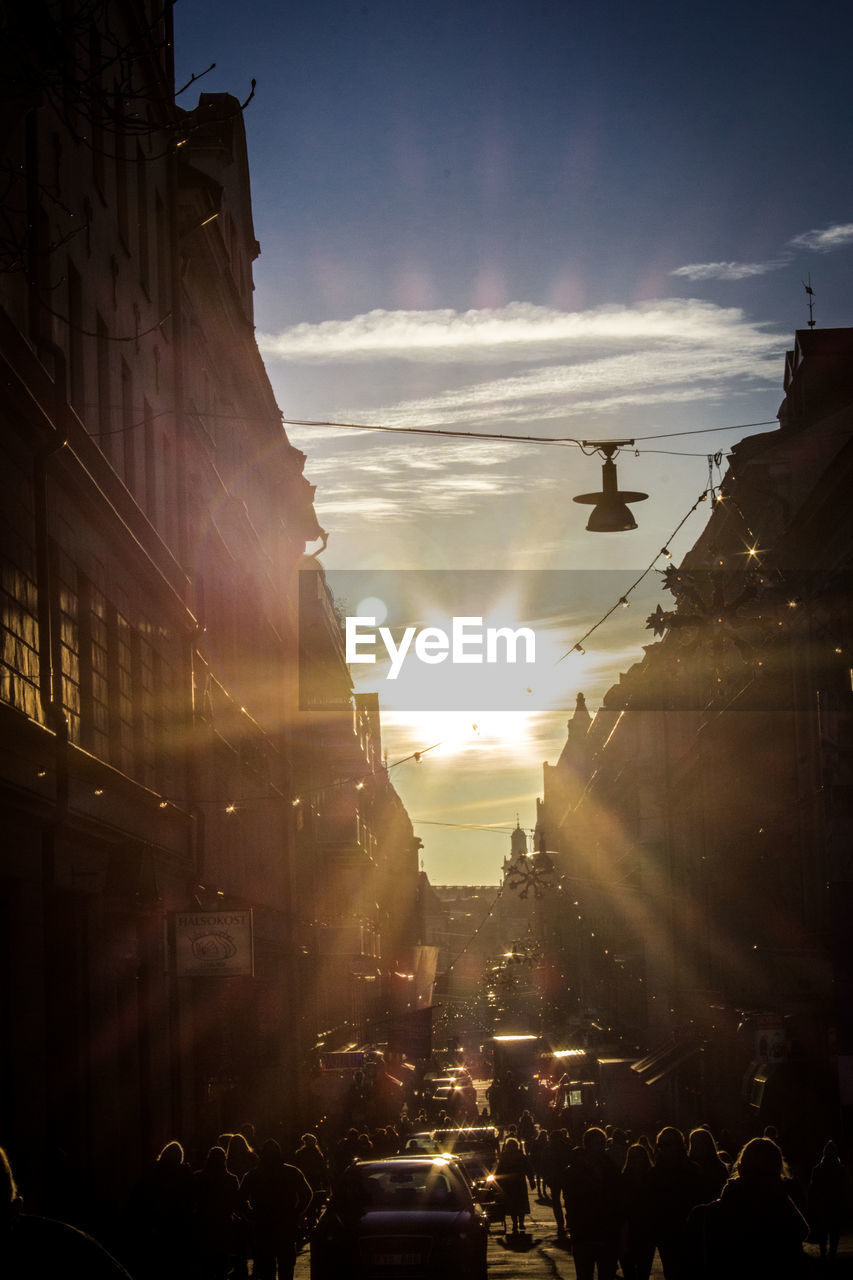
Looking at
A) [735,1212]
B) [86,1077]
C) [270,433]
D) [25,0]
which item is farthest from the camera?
[270,433]

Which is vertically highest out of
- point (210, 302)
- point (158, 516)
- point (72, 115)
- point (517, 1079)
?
point (210, 302)

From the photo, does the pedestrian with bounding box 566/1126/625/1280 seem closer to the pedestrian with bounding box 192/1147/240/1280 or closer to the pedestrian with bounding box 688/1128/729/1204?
the pedestrian with bounding box 688/1128/729/1204

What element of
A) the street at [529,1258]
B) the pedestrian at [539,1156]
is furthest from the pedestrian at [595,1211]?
the pedestrian at [539,1156]

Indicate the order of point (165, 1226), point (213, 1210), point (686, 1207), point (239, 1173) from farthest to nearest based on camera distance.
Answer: point (239, 1173) → point (213, 1210) → point (686, 1207) → point (165, 1226)

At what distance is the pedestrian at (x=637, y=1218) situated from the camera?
12.9 m

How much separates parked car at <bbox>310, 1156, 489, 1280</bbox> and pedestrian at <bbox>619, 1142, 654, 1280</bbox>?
123 cm

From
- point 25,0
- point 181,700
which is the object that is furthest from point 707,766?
point 25,0

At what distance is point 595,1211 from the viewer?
1430 cm

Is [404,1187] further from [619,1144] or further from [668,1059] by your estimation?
[668,1059]

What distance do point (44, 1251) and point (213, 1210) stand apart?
30.8 ft

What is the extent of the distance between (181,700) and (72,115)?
9.49 meters

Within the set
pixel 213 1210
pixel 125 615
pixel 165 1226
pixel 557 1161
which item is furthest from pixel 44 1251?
pixel 557 1161

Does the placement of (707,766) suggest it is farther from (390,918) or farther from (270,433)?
(390,918)

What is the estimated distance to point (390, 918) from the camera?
357 ft
